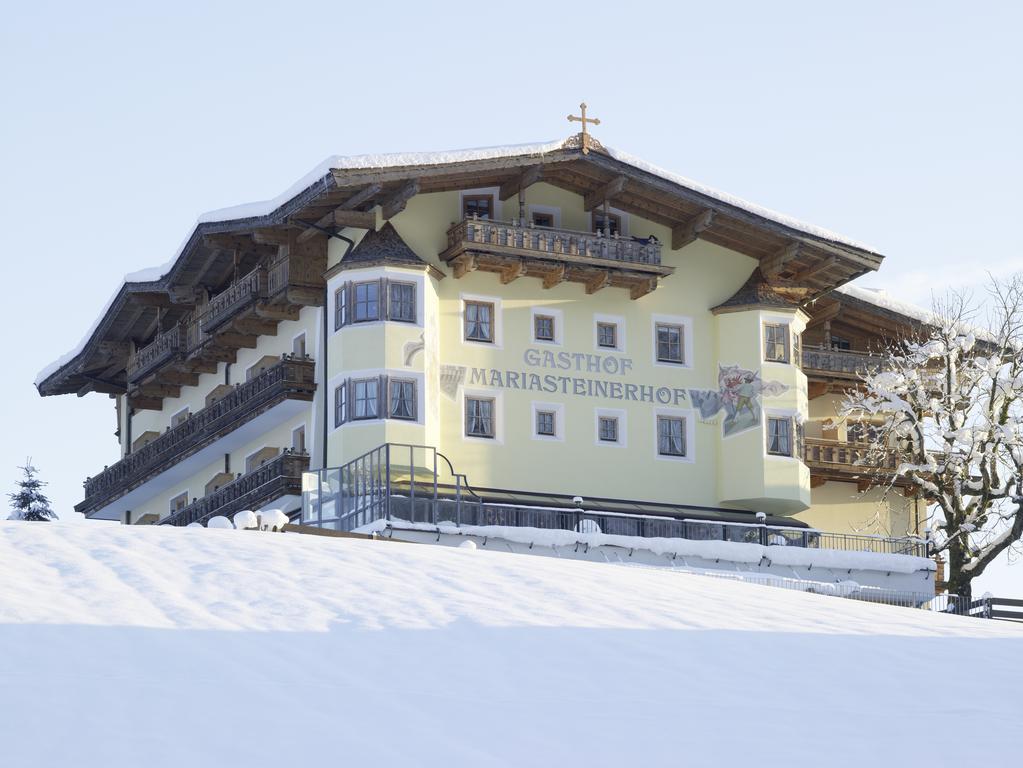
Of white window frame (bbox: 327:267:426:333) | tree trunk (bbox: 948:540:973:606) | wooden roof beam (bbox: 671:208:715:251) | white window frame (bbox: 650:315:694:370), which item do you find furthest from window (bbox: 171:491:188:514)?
tree trunk (bbox: 948:540:973:606)

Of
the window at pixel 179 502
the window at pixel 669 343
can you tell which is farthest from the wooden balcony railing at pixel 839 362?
the window at pixel 179 502

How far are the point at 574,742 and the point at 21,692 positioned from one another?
4.70 m

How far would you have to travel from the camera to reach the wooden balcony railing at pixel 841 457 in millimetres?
50156

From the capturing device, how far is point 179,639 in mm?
18594

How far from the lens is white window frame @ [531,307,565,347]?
46406 millimetres

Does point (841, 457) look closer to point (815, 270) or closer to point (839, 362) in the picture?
point (839, 362)

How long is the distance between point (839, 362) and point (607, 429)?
319 inches

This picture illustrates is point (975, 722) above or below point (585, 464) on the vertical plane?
below

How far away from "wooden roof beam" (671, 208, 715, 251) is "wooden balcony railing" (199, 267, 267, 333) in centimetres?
1053

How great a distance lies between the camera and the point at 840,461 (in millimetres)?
50625

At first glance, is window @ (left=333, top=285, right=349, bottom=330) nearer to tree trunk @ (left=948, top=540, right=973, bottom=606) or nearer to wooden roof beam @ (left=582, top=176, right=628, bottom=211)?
wooden roof beam @ (left=582, top=176, right=628, bottom=211)

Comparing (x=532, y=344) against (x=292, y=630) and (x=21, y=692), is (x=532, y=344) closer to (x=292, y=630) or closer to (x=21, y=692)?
(x=292, y=630)

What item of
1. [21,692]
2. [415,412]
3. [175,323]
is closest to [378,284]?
[415,412]

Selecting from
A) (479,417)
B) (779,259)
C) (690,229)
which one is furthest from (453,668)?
(779,259)
